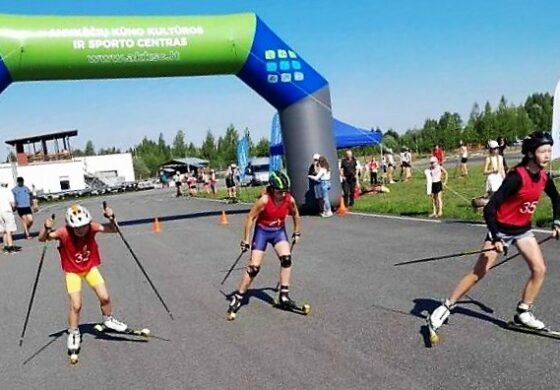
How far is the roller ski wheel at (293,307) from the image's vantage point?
264 inches

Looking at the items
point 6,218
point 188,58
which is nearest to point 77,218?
point 6,218

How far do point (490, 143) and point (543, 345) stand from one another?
27.3 ft

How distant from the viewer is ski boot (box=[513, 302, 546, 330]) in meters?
5.36

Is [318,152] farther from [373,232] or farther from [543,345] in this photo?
[543,345]

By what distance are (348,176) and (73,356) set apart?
48.4 feet

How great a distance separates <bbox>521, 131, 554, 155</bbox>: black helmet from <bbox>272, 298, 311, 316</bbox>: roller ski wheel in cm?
293

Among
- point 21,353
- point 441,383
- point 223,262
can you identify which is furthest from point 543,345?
point 223,262

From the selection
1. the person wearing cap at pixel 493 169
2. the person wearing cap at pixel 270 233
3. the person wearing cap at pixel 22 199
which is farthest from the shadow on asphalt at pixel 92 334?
the person wearing cap at pixel 22 199

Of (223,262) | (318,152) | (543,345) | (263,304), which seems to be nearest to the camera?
(543,345)

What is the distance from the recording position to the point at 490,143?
12.7 m

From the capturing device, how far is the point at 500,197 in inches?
206

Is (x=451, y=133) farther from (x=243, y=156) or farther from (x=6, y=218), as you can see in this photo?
(x=6, y=218)

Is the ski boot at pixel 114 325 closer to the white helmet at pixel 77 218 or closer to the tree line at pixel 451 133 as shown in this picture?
the white helmet at pixel 77 218

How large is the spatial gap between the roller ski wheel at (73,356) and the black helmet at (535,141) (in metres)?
4.62
